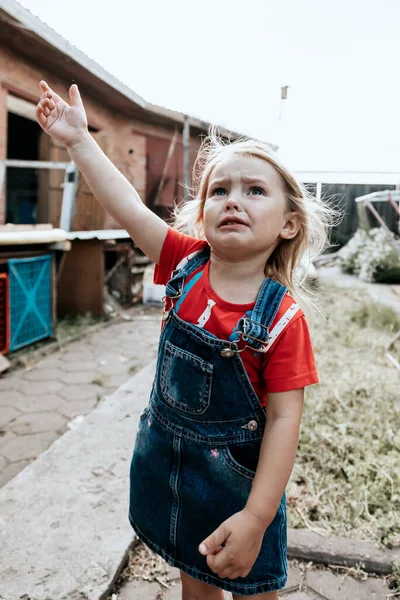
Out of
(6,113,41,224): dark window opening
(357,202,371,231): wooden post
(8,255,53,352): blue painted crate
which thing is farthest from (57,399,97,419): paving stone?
(357,202,371,231): wooden post

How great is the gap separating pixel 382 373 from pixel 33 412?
8.61 feet

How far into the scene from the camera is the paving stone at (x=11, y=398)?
3.39 m

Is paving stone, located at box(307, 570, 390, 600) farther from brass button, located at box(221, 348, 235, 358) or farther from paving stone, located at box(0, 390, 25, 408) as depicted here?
paving stone, located at box(0, 390, 25, 408)

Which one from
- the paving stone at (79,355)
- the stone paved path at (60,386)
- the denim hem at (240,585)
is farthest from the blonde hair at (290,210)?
the paving stone at (79,355)

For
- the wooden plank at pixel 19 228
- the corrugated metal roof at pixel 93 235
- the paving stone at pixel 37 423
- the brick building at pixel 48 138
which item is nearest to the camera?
the paving stone at pixel 37 423

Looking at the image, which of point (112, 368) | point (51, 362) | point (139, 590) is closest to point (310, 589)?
point (139, 590)

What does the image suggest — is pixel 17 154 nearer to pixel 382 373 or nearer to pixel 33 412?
pixel 33 412

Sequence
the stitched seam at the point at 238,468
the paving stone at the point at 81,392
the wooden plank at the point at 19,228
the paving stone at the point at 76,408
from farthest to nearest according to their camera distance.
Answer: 1. the wooden plank at the point at 19,228
2. the paving stone at the point at 81,392
3. the paving stone at the point at 76,408
4. the stitched seam at the point at 238,468

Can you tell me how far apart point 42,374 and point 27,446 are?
4.07 feet

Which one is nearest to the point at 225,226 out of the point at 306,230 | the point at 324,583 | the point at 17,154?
the point at 306,230

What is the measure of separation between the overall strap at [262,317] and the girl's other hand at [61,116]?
2.20 ft

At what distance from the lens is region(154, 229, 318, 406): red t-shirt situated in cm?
103

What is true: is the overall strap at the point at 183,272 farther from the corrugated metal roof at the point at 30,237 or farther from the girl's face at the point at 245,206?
the corrugated metal roof at the point at 30,237

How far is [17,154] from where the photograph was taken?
10.0 m
